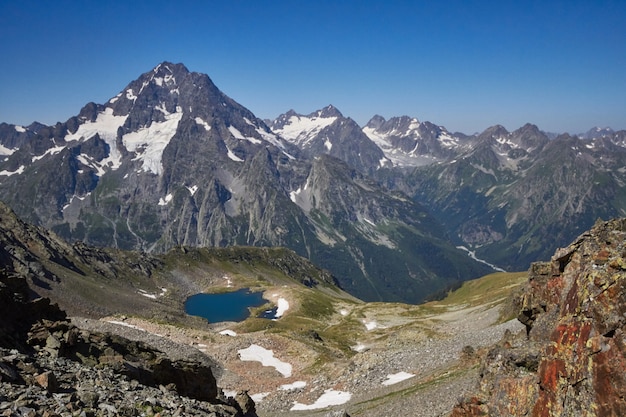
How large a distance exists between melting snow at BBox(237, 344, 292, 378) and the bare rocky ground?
992 millimetres

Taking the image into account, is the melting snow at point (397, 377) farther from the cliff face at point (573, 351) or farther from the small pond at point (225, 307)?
the small pond at point (225, 307)

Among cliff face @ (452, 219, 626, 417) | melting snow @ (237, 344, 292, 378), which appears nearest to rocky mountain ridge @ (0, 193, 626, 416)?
cliff face @ (452, 219, 626, 417)

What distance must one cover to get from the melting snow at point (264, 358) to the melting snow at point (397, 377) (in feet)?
68.8

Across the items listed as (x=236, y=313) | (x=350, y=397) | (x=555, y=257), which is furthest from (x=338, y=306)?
(x=555, y=257)

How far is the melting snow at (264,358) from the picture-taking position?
73562 millimetres

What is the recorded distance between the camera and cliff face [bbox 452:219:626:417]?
2030 centimetres

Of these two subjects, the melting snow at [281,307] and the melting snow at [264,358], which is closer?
the melting snow at [264,358]

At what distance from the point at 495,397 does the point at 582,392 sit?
23.0 ft

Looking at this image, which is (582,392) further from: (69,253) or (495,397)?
(69,253)

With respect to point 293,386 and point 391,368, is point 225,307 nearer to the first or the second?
point 293,386

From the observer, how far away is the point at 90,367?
28.3 metres

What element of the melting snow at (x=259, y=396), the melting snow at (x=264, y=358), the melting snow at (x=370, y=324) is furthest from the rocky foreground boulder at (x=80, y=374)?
the melting snow at (x=370, y=324)

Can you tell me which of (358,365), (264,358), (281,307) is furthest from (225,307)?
(358,365)

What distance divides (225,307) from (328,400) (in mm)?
137566
